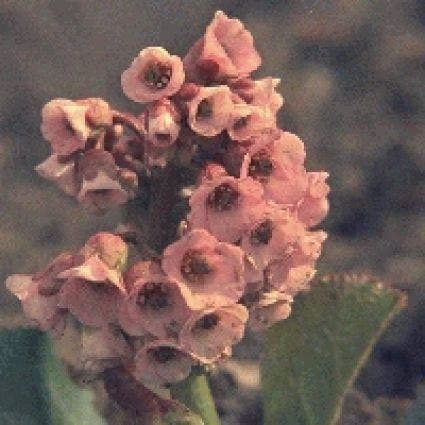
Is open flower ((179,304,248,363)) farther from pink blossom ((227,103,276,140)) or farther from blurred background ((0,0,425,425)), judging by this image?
blurred background ((0,0,425,425))

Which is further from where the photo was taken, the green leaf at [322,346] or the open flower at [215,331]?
the green leaf at [322,346]

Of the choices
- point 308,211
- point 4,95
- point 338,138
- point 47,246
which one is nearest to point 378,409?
point 338,138

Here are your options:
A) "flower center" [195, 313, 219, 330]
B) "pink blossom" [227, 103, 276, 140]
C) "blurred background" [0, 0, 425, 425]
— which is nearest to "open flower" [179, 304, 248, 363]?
"flower center" [195, 313, 219, 330]

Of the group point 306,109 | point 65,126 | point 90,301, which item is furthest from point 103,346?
point 306,109

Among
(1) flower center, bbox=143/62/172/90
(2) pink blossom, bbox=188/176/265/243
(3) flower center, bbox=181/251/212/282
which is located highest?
(1) flower center, bbox=143/62/172/90

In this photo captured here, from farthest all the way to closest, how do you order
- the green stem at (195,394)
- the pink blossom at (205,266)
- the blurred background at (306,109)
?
1. the blurred background at (306,109)
2. the green stem at (195,394)
3. the pink blossom at (205,266)

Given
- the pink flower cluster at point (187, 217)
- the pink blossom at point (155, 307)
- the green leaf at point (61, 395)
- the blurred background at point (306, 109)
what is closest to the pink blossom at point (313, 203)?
the pink flower cluster at point (187, 217)

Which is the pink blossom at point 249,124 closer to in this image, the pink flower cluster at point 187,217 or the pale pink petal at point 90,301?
the pink flower cluster at point 187,217
